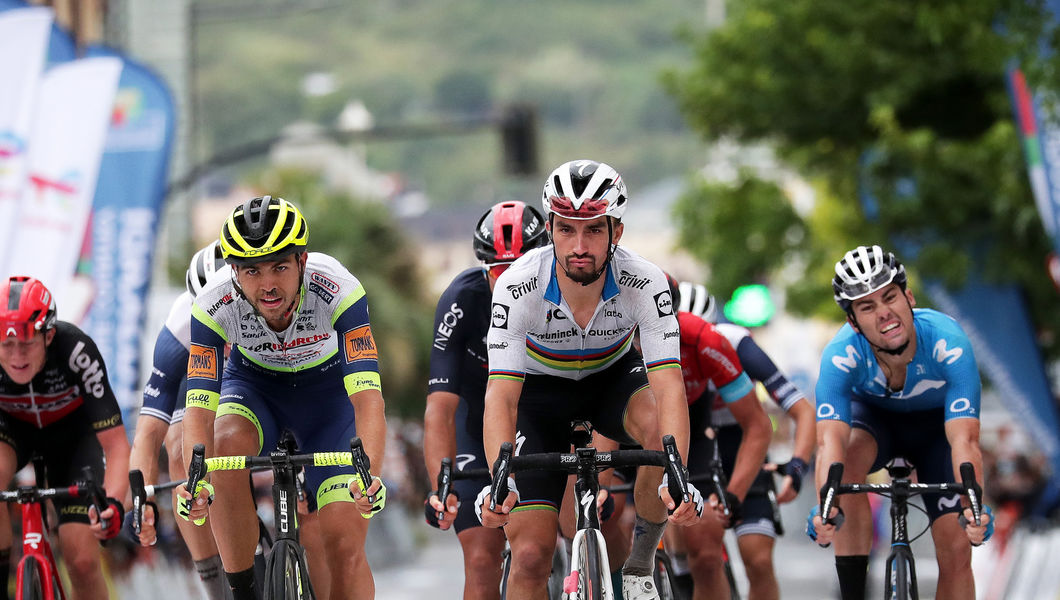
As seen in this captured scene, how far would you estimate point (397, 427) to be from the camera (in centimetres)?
4466

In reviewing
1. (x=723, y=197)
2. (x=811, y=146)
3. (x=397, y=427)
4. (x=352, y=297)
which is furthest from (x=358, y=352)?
(x=397, y=427)

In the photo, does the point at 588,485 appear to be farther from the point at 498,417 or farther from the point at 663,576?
the point at 663,576

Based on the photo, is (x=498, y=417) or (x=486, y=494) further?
(x=498, y=417)

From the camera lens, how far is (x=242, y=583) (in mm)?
7832

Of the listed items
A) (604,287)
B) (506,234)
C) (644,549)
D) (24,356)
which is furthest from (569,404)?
(24,356)

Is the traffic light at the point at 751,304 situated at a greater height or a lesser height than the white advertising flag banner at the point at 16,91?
lesser

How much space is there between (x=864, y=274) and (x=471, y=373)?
7.94ft

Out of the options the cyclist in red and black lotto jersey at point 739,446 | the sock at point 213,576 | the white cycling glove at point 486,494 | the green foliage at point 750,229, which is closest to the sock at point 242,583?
the sock at point 213,576

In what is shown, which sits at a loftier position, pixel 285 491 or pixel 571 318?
pixel 571 318

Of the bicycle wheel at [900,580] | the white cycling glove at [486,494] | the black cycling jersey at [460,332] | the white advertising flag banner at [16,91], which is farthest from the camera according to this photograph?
the white advertising flag banner at [16,91]

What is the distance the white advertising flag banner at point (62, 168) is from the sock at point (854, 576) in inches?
362

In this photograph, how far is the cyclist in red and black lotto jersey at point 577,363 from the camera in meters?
7.04

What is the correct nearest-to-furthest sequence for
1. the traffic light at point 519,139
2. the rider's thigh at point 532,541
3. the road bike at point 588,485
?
the road bike at point 588,485
the rider's thigh at point 532,541
the traffic light at point 519,139

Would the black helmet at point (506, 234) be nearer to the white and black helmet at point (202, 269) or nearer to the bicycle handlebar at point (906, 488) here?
the white and black helmet at point (202, 269)
